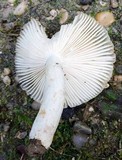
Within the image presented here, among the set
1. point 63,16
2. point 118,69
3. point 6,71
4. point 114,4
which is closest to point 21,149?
point 6,71

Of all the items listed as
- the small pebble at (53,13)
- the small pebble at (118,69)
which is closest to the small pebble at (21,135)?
the small pebble at (118,69)

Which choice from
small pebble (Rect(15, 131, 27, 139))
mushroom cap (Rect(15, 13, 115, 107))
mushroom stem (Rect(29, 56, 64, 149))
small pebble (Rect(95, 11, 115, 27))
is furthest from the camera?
small pebble (Rect(95, 11, 115, 27))

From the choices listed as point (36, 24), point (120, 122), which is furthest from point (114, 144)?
point (36, 24)

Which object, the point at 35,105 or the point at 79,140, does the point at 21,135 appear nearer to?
the point at 35,105

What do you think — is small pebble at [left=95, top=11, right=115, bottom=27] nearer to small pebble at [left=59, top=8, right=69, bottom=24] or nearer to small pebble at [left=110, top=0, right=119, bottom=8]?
small pebble at [left=110, top=0, right=119, bottom=8]

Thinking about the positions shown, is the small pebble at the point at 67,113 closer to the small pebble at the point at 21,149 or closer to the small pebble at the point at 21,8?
the small pebble at the point at 21,149

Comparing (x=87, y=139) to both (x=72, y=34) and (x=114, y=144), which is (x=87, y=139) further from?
(x=72, y=34)

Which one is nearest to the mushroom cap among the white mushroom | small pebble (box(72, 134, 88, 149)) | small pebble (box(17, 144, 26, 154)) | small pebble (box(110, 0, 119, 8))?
the white mushroom
